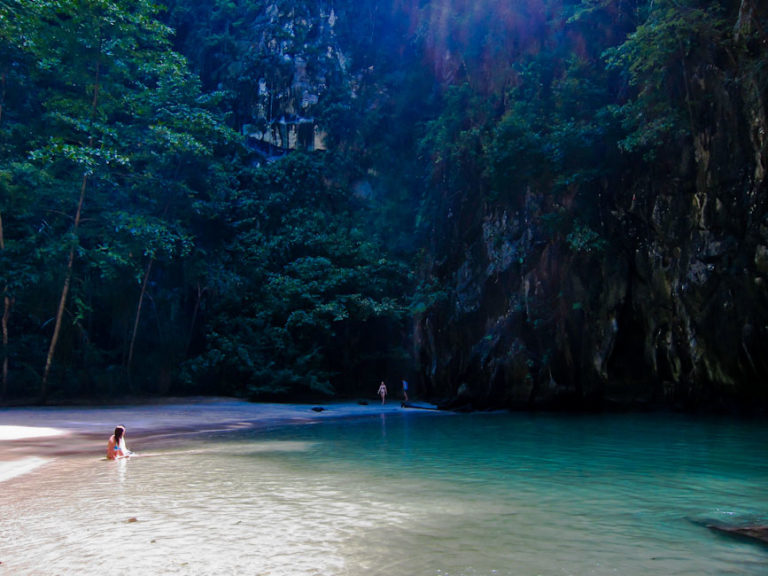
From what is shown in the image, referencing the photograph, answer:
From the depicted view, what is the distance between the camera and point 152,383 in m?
23.9

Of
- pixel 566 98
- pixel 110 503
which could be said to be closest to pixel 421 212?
pixel 566 98

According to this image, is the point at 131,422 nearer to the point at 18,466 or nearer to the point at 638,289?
the point at 18,466

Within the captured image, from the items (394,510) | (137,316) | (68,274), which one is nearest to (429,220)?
(137,316)

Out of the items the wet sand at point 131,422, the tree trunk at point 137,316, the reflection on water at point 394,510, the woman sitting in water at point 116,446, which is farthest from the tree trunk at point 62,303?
the woman sitting in water at point 116,446

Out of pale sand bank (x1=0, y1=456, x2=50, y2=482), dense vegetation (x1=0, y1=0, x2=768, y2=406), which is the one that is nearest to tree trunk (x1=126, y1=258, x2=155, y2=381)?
dense vegetation (x1=0, y1=0, x2=768, y2=406)

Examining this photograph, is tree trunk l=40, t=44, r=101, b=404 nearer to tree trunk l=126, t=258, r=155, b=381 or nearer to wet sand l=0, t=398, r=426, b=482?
wet sand l=0, t=398, r=426, b=482

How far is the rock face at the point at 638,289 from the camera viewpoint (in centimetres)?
1585

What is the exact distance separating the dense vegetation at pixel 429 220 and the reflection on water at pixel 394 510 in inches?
331

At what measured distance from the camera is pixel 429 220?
90.8 ft

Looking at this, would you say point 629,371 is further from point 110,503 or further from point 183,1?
point 183,1

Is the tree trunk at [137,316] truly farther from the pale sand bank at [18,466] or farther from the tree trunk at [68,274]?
the pale sand bank at [18,466]

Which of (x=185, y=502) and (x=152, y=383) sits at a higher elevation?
(x=152, y=383)

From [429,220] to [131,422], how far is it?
53.1 feet

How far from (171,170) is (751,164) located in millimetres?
22224
